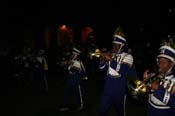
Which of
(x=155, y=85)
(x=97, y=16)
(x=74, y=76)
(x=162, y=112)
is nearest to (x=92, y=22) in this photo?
(x=97, y=16)

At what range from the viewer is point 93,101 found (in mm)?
15125

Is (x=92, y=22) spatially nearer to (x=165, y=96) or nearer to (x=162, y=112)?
(x=162, y=112)

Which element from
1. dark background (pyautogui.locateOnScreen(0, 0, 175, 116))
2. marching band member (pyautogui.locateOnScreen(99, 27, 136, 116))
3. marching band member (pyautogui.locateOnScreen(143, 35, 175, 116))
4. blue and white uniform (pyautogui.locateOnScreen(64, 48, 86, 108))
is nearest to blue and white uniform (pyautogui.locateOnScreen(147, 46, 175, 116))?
marching band member (pyautogui.locateOnScreen(143, 35, 175, 116))

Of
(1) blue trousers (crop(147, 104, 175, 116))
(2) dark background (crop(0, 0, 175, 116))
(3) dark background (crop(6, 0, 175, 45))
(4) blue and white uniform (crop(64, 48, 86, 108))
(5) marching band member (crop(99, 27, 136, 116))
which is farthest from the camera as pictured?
(3) dark background (crop(6, 0, 175, 45))

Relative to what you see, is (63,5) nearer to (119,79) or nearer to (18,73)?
(18,73)

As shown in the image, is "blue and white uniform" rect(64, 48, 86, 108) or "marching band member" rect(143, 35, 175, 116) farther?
"blue and white uniform" rect(64, 48, 86, 108)

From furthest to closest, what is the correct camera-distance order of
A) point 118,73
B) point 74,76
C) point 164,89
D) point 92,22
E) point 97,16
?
1. point 97,16
2. point 92,22
3. point 74,76
4. point 118,73
5. point 164,89

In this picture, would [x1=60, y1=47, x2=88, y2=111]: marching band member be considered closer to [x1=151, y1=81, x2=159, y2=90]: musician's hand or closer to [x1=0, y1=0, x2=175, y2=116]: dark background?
[x1=0, y1=0, x2=175, y2=116]: dark background

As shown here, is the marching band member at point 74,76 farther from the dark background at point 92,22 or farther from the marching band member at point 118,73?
the dark background at point 92,22

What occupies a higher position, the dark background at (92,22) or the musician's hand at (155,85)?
the dark background at (92,22)

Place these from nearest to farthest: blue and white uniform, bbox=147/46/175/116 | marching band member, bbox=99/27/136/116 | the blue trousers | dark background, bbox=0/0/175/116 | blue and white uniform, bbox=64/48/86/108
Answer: blue and white uniform, bbox=147/46/175/116 < the blue trousers < marching band member, bbox=99/27/136/116 < blue and white uniform, bbox=64/48/86/108 < dark background, bbox=0/0/175/116

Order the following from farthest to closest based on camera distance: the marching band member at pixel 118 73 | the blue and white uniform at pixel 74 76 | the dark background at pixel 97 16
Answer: the dark background at pixel 97 16
the blue and white uniform at pixel 74 76
the marching band member at pixel 118 73

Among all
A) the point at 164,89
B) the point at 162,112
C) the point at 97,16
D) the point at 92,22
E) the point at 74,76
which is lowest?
the point at 162,112

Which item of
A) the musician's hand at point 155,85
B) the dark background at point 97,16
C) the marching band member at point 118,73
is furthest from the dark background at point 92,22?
the musician's hand at point 155,85
